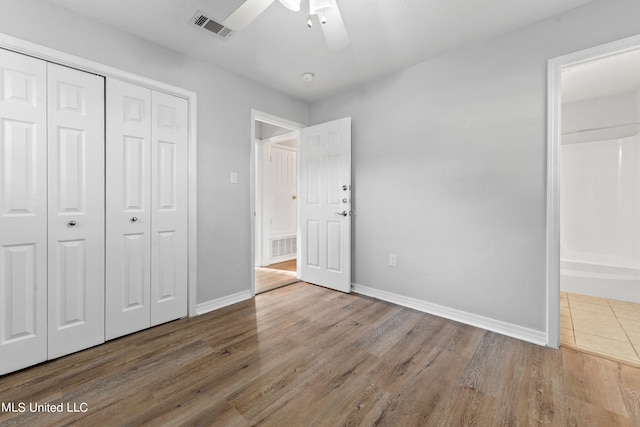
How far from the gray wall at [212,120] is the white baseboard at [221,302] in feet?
0.15

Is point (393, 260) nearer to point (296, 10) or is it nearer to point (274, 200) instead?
point (296, 10)

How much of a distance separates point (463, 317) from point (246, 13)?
2781mm

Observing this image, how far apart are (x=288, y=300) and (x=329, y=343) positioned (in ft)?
3.27

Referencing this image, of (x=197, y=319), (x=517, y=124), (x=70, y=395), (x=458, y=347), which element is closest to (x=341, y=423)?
(x=458, y=347)

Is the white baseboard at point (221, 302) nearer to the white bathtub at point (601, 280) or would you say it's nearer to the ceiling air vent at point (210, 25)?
the ceiling air vent at point (210, 25)

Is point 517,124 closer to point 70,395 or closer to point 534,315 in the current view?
point 534,315

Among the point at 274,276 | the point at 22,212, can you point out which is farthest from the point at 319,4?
the point at 274,276

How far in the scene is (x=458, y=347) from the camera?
2.01 metres

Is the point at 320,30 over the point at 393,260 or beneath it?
over

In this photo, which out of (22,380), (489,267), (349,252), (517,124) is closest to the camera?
(22,380)

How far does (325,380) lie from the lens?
163cm

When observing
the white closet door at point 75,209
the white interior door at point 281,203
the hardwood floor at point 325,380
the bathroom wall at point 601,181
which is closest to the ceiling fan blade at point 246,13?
the white closet door at point 75,209

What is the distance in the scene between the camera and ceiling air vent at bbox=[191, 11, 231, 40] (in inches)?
76.5

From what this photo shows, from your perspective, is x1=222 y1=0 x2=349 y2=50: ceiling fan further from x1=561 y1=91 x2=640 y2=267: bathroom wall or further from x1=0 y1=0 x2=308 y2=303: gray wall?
x1=561 y1=91 x2=640 y2=267: bathroom wall
